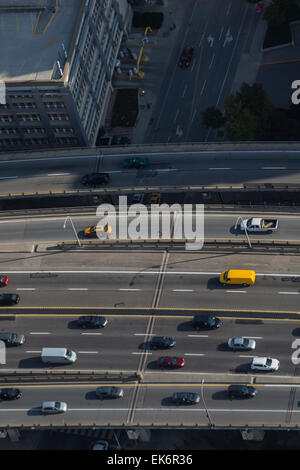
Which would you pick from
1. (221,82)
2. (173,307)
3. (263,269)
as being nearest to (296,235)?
(263,269)

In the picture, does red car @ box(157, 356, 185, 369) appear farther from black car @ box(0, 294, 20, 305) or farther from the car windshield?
black car @ box(0, 294, 20, 305)

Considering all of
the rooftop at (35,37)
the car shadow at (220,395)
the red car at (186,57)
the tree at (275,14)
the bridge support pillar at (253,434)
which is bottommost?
the bridge support pillar at (253,434)

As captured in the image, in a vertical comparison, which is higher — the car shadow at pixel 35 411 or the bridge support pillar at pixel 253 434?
the car shadow at pixel 35 411

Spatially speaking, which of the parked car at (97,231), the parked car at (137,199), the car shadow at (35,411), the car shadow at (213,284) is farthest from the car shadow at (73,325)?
the parked car at (137,199)

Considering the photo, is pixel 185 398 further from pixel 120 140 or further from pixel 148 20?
pixel 148 20

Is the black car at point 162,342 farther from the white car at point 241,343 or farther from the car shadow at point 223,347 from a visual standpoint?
the white car at point 241,343

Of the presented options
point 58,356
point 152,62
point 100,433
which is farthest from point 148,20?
point 100,433

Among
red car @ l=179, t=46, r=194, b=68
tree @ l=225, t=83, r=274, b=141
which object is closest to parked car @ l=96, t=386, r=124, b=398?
tree @ l=225, t=83, r=274, b=141
